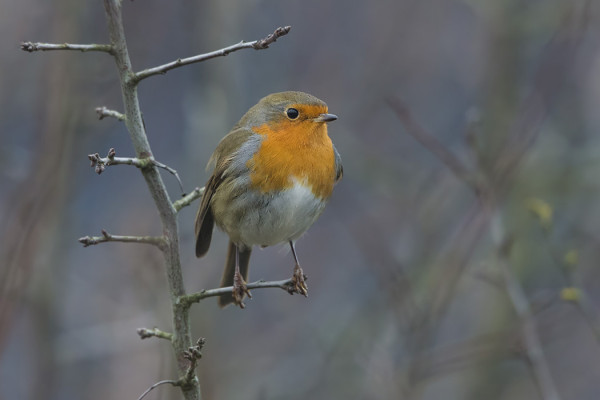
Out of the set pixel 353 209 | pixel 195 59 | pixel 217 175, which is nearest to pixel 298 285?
pixel 217 175

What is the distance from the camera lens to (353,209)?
22.4ft

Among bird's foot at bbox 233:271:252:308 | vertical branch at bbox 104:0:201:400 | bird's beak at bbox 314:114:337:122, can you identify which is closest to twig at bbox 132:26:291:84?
vertical branch at bbox 104:0:201:400

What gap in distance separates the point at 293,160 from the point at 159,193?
3.93 ft

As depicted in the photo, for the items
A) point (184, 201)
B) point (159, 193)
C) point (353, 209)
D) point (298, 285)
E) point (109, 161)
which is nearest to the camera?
point (109, 161)

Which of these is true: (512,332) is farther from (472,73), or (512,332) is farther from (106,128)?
(472,73)

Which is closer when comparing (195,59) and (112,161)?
(195,59)

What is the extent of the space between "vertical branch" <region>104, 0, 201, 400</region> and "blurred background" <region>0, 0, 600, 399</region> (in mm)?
956

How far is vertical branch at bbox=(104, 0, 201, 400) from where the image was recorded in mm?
2133

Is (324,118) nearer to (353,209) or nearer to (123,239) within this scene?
(123,239)

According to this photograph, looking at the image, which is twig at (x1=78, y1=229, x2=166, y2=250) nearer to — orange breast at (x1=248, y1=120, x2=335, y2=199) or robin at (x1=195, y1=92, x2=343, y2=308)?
robin at (x1=195, y1=92, x2=343, y2=308)

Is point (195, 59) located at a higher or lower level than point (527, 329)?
higher

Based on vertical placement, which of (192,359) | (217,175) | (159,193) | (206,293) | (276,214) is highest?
(217,175)

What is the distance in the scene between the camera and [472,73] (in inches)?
318

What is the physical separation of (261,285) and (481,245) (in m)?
4.24
